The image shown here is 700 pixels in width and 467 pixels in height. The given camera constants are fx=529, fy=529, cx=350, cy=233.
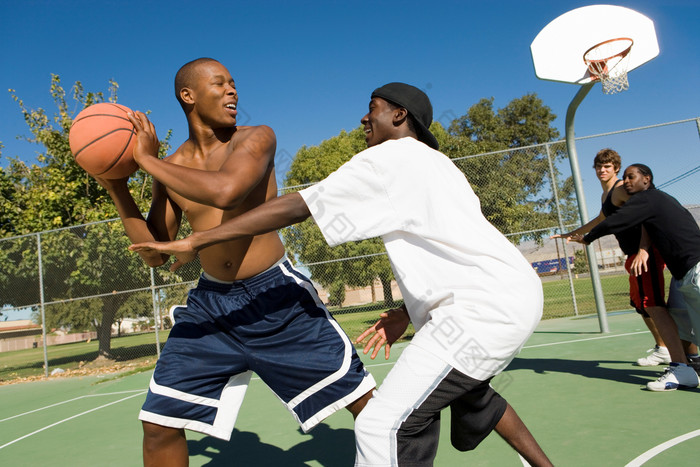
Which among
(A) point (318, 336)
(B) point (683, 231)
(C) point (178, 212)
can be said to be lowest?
(A) point (318, 336)

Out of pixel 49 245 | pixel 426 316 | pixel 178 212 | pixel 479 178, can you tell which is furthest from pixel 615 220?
pixel 49 245

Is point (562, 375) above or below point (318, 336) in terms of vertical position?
below

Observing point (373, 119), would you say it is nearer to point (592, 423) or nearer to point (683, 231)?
point (592, 423)

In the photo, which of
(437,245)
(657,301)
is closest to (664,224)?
(657,301)

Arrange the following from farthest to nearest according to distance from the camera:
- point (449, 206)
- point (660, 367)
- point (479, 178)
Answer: point (479, 178), point (660, 367), point (449, 206)

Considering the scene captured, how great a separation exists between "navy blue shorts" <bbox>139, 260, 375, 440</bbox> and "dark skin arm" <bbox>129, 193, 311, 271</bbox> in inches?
38.9

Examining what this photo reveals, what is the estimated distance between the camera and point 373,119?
87.2 inches

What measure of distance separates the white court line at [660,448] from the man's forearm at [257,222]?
8.39ft

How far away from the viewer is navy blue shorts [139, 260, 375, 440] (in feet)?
8.58

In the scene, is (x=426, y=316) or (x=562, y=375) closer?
(x=426, y=316)

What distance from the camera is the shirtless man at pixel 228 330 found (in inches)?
101

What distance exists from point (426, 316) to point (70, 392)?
8029 mm

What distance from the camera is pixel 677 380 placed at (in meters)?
4.40

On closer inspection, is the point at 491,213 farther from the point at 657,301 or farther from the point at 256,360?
the point at 256,360
